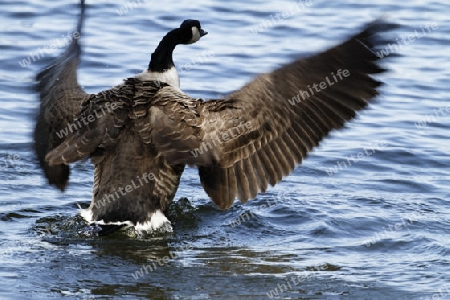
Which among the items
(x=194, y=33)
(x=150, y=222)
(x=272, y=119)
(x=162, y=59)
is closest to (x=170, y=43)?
(x=162, y=59)

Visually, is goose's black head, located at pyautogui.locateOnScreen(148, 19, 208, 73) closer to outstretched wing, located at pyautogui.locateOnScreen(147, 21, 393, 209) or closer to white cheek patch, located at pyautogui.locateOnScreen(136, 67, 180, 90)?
white cheek patch, located at pyautogui.locateOnScreen(136, 67, 180, 90)

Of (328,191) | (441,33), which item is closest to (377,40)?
(328,191)

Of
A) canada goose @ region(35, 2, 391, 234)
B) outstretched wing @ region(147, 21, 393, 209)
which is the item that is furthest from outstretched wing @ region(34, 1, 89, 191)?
outstretched wing @ region(147, 21, 393, 209)

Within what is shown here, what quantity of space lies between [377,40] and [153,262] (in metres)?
2.67

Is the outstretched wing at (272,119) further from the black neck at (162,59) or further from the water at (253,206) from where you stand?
the black neck at (162,59)

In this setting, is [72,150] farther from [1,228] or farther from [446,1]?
[446,1]

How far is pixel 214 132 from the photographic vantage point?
788 centimetres

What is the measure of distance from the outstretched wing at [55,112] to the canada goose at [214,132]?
0.26m

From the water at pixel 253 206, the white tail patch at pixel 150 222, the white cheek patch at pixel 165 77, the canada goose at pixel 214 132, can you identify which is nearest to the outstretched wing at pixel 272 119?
the canada goose at pixel 214 132

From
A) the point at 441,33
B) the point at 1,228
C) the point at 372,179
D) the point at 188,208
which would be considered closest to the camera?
the point at 1,228

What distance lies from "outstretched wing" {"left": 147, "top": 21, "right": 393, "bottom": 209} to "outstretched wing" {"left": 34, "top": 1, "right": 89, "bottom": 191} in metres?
1.05

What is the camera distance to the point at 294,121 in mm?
8031

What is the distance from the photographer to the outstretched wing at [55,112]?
8.56 m

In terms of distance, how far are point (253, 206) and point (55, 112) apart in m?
2.28
